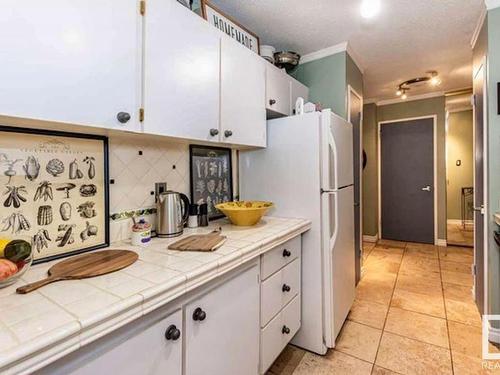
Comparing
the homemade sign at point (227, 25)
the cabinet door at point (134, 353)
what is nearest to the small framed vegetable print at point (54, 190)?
the cabinet door at point (134, 353)

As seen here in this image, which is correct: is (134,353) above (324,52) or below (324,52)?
below

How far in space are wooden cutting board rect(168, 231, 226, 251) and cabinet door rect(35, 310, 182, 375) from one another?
1.04 feet

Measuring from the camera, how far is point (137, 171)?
150 centimetres

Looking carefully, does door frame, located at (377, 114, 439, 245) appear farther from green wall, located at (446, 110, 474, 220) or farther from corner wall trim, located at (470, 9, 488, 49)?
corner wall trim, located at (470, 9, 488, 49)

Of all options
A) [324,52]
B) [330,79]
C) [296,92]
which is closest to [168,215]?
[296,92]

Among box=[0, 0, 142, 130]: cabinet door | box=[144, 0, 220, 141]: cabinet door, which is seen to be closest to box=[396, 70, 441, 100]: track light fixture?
box=[144, 0, 220, 141]: cabinet door

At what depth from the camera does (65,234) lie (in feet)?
3.92

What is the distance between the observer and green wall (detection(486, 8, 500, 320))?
193 cm

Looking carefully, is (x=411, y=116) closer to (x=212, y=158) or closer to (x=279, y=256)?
(x=212, y=158)

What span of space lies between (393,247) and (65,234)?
4436mm

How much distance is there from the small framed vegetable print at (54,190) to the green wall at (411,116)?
433 cm

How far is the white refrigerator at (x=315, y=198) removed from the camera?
5.89ft

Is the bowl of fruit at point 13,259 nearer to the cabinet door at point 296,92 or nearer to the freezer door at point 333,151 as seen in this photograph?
the freezer door at point 333,151

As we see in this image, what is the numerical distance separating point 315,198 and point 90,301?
4.63 ft
